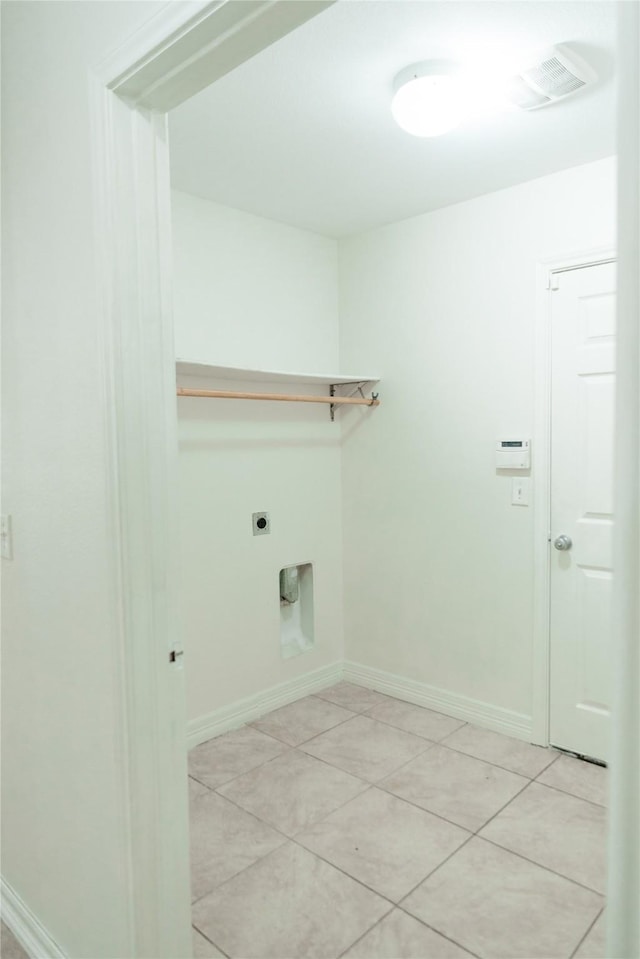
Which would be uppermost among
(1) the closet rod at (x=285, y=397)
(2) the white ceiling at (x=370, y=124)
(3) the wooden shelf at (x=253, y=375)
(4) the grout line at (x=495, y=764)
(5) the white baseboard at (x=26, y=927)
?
(2) the white ceiling at (x=370, y=124)

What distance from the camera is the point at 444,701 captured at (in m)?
3.14

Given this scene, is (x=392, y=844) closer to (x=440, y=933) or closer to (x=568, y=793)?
(x=440, y=933)

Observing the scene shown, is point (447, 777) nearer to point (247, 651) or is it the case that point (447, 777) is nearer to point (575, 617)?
point (575, 617)

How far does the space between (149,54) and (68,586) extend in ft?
3.81

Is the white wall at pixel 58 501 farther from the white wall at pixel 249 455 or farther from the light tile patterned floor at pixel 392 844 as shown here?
the white wall at pixel 249 455

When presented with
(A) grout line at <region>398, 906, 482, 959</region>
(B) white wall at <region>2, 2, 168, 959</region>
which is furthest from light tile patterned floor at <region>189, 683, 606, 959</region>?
(B) white wall at <region>2, 2, 168, 959</region>

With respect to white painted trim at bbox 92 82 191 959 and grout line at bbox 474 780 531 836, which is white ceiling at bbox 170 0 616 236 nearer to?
white painted trim at bbox 92 82 191 959

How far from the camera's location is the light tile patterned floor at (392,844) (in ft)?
5.73

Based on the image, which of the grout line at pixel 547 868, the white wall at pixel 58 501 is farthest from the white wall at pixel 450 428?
the white wall at pixel 58 501

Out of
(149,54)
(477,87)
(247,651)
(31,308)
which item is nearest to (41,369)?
(31,308)

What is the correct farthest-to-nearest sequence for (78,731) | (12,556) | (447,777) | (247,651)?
(247,651) → (447,777) → (12,556) → (78,731)

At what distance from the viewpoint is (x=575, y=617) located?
268 cm

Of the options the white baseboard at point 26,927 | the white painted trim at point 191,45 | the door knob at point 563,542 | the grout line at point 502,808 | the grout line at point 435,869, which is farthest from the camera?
the door knob at point 563,542

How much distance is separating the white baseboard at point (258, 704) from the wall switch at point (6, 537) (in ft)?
4.71
